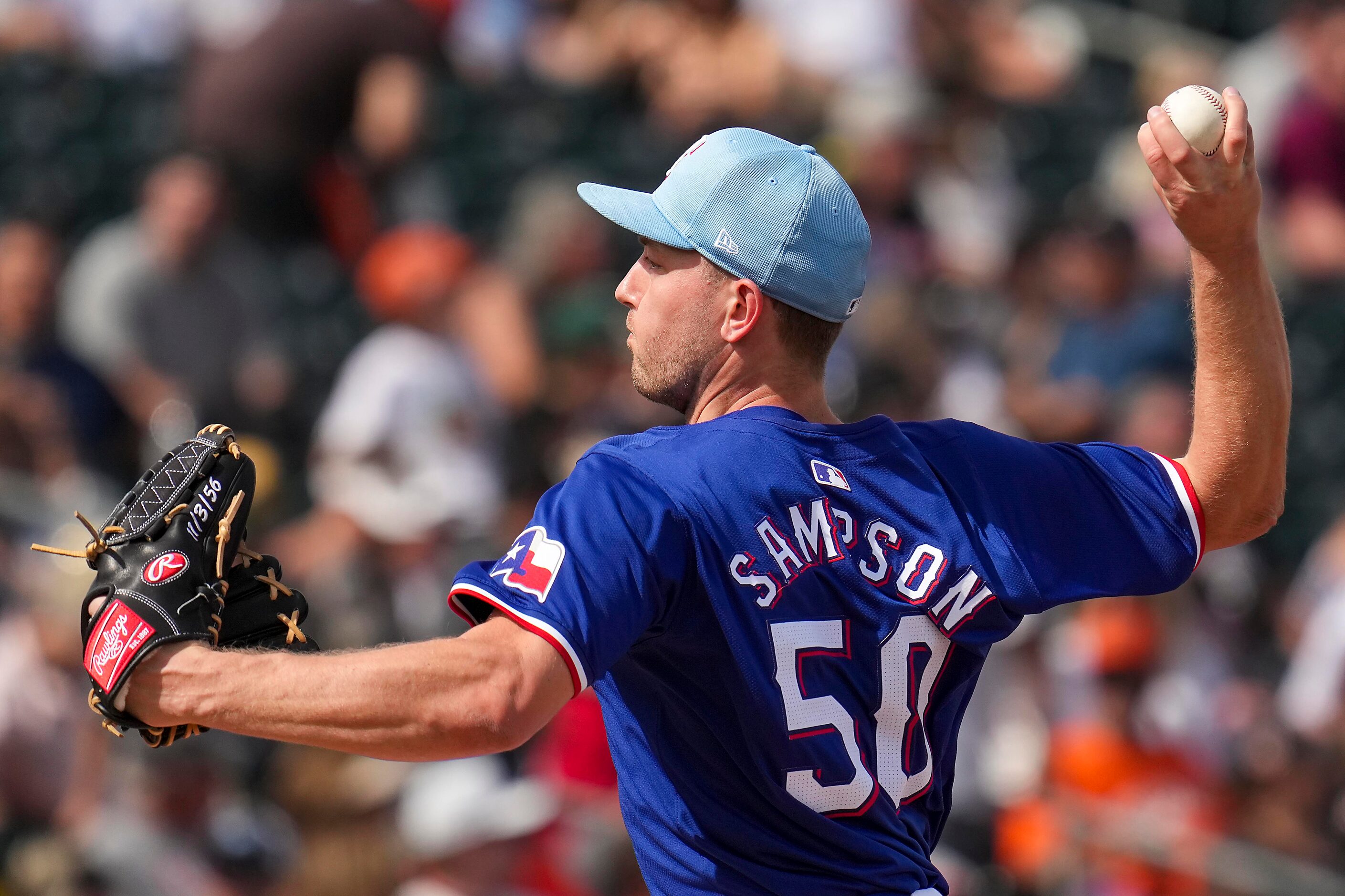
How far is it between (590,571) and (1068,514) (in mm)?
906

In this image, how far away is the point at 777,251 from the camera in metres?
2.59

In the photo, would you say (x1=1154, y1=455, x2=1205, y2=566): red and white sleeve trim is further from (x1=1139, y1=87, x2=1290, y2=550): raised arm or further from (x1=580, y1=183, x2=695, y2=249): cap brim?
(x1=580, y1=183, x2=695, y2=249): cap brim

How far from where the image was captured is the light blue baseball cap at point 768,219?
260 cm

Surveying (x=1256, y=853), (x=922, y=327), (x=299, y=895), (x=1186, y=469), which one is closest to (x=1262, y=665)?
(x=1256, y=853)

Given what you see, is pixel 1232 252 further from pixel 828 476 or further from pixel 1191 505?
pixel 828 476

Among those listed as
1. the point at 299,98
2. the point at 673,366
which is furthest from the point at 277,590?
the point at 299,98

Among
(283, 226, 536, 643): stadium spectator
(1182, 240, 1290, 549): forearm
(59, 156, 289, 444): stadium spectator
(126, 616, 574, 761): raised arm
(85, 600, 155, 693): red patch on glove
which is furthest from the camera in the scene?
(59, 156, 289, 444): stadium spectator

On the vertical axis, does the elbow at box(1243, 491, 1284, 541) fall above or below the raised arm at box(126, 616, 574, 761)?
above

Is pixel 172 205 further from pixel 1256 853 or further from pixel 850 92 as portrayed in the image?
pixel 1256 853

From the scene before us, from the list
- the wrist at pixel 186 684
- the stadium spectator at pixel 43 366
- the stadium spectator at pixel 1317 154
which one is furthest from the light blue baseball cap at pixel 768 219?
the stadium spectator at pixel 1317 154

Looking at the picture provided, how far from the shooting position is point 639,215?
2.69 m

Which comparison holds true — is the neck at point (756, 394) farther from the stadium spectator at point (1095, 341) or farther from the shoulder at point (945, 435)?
the stadium spectator at point (1095, 341)

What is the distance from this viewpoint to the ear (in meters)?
2.62

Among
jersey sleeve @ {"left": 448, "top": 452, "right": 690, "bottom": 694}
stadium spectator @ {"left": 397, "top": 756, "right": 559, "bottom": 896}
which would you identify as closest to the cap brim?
jersey sleeve @ {"left": 448, "top": 452, "right": 690, "bottom": 694}
